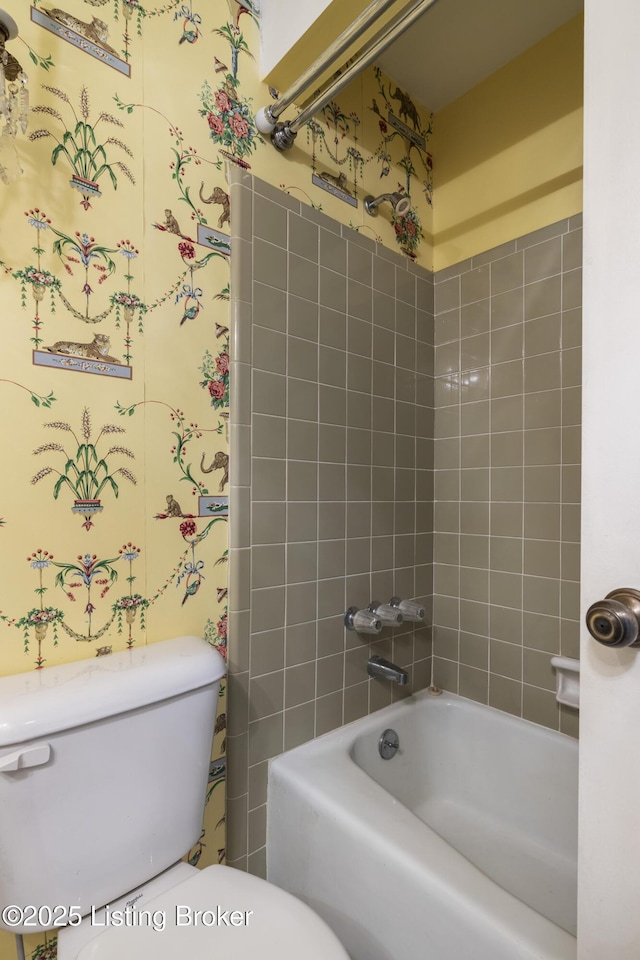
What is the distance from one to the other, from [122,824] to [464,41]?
225 centimetres

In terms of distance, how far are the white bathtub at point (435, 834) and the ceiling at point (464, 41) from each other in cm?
207

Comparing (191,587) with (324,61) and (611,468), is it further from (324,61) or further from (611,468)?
(324,61)

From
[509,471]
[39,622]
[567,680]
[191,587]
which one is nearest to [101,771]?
[39,622]

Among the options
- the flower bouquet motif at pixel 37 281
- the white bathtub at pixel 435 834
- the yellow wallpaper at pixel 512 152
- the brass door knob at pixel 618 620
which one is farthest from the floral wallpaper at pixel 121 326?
the brass door knob at pixel 618 620

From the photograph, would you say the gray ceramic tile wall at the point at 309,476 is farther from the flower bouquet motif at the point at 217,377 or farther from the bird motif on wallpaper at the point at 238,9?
the bird motif on wallpaper at the point at 238,9

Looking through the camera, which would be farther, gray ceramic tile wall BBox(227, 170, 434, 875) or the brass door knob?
gray ceramic tile wall BBox(227, 170, 434, 875)

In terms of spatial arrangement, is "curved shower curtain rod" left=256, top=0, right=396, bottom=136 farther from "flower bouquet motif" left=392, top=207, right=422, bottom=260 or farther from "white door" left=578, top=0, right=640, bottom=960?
"flower bouquet motif" left=392, top=207, right=422, bottom=260

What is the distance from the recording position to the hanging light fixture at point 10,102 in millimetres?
767

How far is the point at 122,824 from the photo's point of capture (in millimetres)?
892

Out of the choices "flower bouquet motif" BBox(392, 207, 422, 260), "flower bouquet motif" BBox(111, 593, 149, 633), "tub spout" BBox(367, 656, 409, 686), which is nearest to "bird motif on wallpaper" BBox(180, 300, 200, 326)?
"flower bouquet motif" BBox(111, 593, 149, 633)

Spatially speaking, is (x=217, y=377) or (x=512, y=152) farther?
(x=512, y=152)

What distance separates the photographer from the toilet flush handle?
2.47ft

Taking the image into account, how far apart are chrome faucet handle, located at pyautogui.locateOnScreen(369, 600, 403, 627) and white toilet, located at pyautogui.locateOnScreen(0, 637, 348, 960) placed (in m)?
0.62

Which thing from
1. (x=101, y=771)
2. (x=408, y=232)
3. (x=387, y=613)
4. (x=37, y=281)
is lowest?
(x=101, y=771)
